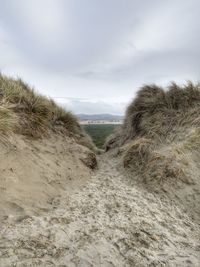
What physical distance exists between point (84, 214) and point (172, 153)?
7.62ft

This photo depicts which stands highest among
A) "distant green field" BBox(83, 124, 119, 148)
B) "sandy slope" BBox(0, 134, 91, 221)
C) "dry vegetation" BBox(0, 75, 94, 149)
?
"dry vegetation" BBox(0, 75, 94, 149)

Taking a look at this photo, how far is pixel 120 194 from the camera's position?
5.11m

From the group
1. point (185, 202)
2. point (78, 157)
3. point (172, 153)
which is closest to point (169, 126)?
point (172, 153)

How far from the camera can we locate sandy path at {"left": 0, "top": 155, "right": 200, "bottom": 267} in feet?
10.6

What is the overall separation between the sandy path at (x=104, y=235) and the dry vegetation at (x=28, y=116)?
1756 millimetres

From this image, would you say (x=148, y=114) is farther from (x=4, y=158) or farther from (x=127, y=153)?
(x=4, y=158)

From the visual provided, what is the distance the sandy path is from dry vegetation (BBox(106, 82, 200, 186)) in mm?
820

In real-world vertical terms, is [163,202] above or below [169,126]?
below

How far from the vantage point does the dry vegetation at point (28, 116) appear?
574 centimetres

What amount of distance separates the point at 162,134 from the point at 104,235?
4.03 metres

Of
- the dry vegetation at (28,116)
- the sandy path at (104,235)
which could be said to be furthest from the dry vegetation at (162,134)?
the dry vegetation at (28,116)

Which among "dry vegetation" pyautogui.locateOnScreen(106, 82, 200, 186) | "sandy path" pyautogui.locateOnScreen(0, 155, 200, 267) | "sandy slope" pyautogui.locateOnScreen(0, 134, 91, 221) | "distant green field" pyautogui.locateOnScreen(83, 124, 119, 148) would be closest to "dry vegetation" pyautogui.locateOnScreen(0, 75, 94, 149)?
"sandy slope" pyautogui.locateOnScreen(0, 134, 91, 221)

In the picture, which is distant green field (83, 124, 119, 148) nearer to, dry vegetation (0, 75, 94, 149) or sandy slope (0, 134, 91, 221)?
dry vegetation (0, 75, 94, 149)

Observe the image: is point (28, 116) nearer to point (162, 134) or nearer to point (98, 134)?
point (162, 134)
